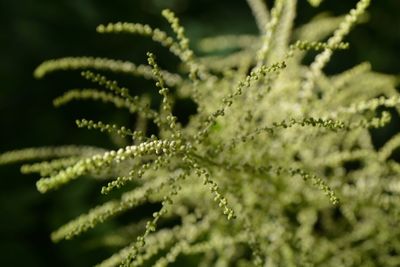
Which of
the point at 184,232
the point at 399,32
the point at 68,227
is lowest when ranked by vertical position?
the point at 184,232

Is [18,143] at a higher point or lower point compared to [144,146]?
higher

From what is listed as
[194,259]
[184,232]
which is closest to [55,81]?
[194,259]

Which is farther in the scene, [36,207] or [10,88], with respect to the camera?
[10,88]

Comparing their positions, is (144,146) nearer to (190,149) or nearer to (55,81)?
(190,149)

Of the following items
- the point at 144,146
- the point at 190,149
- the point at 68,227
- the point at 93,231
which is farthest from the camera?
the point at 93,231

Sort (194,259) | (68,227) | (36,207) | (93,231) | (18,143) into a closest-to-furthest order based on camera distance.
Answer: (68,227) < (194,259) < (93,231) < (36,207) < (18,143)

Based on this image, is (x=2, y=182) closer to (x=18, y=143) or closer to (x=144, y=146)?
(x=18, y=143)
